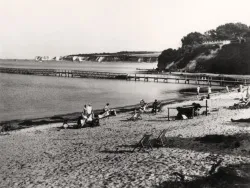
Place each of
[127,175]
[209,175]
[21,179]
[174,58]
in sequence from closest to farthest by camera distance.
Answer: [209,175]
[127,175]
[21,179]
[174,58]

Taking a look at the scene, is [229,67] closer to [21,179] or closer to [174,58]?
[174,58]

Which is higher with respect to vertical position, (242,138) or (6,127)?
(242,138)

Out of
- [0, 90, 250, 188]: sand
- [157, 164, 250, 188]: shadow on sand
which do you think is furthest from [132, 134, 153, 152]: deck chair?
[157, 164, 250, 188]: shadow on sand

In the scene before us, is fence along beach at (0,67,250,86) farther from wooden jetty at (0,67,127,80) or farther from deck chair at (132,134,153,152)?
deck chair at (132,134,153,152)

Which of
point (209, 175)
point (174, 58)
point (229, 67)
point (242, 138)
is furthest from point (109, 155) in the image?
point (174, 58)

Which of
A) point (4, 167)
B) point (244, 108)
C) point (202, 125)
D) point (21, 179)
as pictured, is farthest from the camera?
point (244, 108)

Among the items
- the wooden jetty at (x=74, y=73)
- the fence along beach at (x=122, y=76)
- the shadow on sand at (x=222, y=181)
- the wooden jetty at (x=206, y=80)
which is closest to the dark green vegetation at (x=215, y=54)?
the fence along beach at (x=122, y=76)

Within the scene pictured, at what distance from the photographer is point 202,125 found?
1800cm

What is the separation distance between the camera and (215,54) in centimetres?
11519

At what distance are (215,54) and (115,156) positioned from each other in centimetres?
10800

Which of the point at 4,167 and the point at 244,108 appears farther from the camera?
the point at 244,108

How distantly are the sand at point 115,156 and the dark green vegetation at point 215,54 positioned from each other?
87.5 meters

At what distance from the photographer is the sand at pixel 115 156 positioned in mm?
10594

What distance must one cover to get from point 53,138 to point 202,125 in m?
8.18
